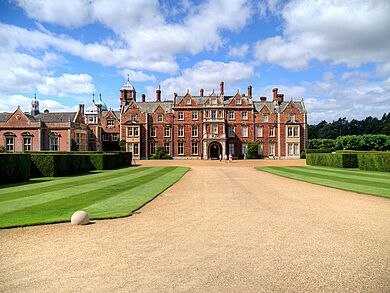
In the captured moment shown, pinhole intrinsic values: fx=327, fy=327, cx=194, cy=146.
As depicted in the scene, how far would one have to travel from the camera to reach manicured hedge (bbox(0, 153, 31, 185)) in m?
18.9

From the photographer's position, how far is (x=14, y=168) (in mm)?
19641

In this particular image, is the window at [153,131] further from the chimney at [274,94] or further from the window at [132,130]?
the chimney at [274,94]

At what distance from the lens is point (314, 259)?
18.4ft

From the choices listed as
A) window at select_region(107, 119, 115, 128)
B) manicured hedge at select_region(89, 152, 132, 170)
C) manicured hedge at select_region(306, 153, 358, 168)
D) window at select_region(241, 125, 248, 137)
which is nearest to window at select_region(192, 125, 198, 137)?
window at select_region(241, 125, 248, 137)

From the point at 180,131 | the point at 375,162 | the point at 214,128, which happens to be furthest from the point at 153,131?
the point at 375,162

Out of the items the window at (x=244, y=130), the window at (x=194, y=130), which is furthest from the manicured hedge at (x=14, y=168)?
the window at (x=244, y=130)

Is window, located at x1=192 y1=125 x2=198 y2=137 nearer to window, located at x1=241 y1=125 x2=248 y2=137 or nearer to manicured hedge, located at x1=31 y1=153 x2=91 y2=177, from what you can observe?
window, located at x1=241 y1=125 x2=248 y2=137

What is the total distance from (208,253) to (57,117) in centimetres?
5373

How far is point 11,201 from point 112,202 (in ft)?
11.7

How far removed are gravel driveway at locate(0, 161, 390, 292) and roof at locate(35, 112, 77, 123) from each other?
157 feet

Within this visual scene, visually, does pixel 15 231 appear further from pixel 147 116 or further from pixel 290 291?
pixel 147 116

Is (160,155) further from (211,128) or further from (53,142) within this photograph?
(53,142)

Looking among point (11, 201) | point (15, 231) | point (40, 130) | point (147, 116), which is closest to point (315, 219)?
point (15, 231)

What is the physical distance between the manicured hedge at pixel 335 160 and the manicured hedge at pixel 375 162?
1270 millimetres
